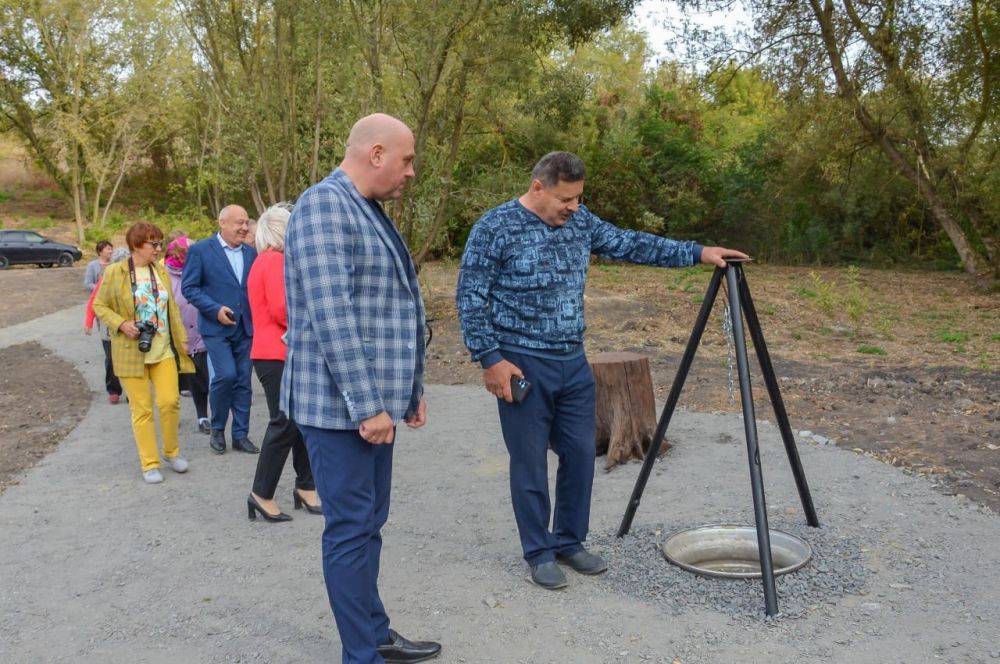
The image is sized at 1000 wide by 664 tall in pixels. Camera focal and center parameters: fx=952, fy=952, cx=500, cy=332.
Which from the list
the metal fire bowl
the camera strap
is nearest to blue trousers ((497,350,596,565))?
the metal fire bowl

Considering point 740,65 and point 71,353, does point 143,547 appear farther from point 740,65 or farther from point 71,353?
point 740,65

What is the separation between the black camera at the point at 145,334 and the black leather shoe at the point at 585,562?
3601mm

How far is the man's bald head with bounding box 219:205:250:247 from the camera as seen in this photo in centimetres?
761

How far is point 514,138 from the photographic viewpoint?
77.2ft

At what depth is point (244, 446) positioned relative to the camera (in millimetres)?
7781

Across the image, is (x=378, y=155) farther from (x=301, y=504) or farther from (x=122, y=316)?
(x=122, y=316)

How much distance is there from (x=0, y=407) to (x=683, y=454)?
746 cm

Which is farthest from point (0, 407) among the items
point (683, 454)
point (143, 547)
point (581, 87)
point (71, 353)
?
point (581, 87)

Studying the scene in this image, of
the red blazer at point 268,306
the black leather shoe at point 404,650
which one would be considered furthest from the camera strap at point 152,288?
the black leather shoe at point 404,650

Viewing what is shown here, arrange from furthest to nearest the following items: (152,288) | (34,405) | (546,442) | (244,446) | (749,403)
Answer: (34,405), (244,446), (152,288), (546,442), (749,403)

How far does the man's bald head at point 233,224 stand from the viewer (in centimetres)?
761

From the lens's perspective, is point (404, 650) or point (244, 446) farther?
point (244, 446)

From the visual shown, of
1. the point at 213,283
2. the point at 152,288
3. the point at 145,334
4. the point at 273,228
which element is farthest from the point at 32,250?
the point at 273,228

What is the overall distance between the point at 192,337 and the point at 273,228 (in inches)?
115
